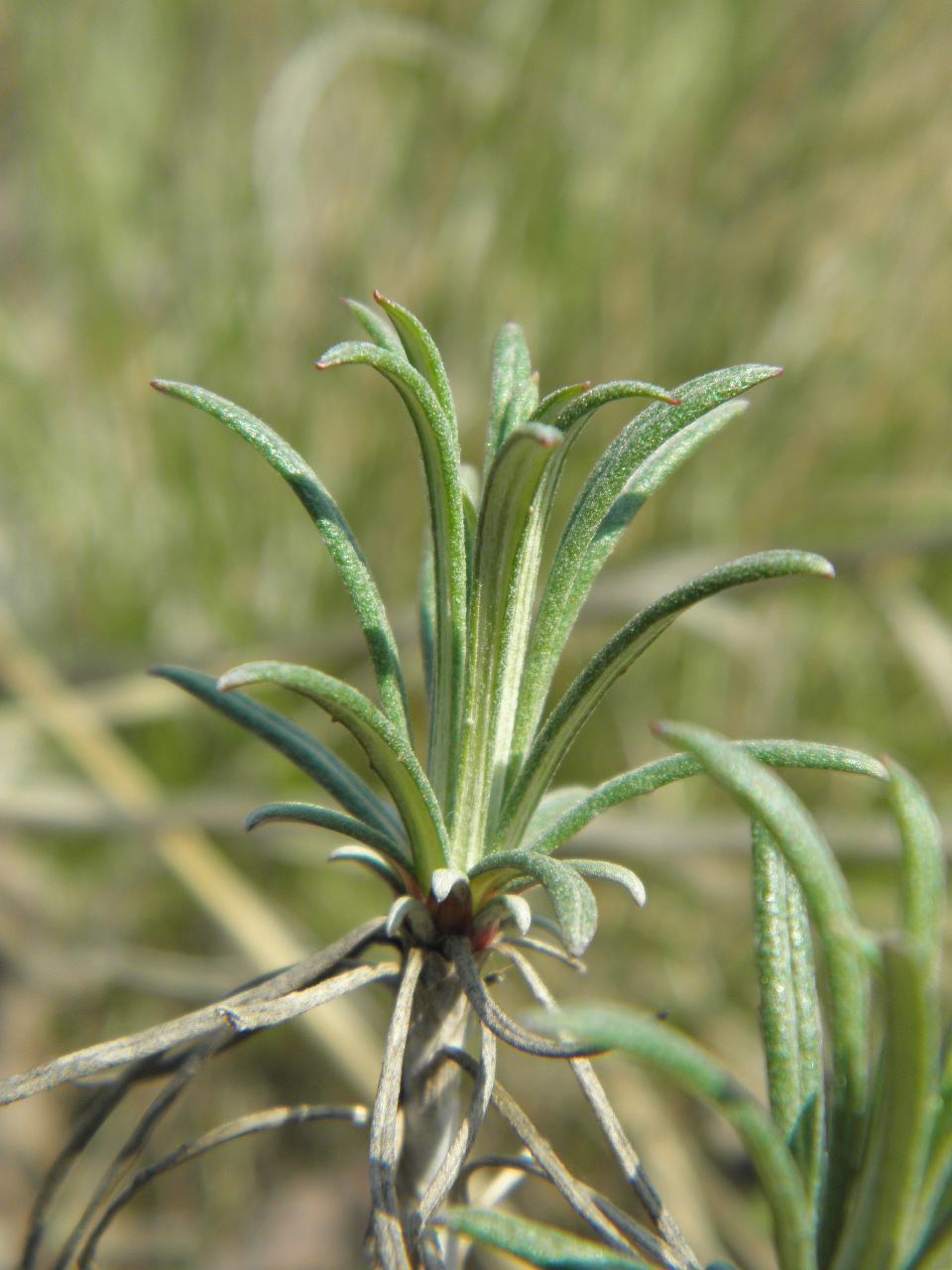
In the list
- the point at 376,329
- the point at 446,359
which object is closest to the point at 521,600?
the point at 376,329

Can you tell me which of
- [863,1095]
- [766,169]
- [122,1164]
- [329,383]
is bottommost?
[122,1164]

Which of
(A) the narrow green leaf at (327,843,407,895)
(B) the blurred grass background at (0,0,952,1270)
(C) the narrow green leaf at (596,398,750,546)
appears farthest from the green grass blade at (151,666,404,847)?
(B) the blurred grass background at (0,0,952,1270)

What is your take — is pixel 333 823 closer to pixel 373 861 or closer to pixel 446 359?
pixel 373 861

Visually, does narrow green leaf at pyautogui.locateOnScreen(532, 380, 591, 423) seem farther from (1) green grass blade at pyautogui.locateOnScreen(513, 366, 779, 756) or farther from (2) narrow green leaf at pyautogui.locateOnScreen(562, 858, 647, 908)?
(2) narrow green leaf at pyautogui.locateOnScreen(562, 858, 647, 908)

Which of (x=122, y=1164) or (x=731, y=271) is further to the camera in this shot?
(x=731, y=271)

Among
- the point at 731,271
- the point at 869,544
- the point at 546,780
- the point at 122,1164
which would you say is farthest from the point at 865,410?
the point at 122,1164

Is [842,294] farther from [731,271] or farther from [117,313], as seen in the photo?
[117,313]

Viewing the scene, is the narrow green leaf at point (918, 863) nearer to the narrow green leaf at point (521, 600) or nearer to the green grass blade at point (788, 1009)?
the green grass blade at point (788, 1009)
